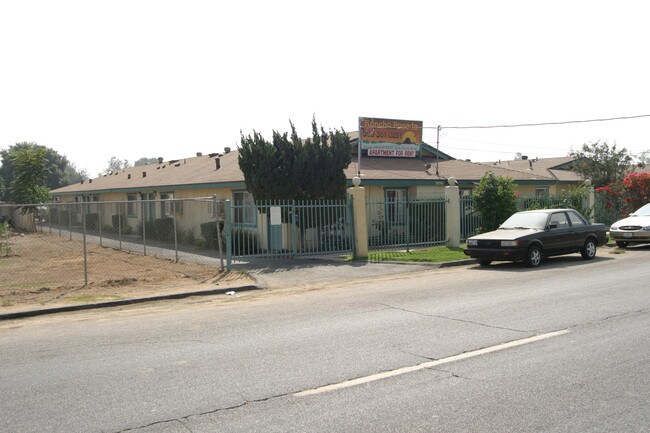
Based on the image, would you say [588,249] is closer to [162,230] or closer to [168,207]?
[162,230]

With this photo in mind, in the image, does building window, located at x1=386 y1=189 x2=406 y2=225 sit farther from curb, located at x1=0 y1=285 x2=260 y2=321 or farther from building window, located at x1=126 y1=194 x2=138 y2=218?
building window, located at x1=126 y1=194 x2=138 y2=218

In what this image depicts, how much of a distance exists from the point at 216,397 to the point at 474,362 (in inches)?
103

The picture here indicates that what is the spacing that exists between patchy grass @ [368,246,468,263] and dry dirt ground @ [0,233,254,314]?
4.84 m

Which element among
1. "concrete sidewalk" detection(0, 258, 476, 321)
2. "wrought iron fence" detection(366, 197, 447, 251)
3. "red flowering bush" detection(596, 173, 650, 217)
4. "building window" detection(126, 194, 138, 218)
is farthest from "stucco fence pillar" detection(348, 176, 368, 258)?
"building window" detection(126, 194, 138, 218)

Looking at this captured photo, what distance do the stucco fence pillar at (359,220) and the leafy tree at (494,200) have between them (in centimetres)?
495

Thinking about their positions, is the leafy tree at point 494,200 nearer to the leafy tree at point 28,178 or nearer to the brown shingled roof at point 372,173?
the brown shingled roof at point 372,173

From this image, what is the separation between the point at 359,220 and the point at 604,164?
21.7 meters

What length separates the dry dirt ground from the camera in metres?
11.2

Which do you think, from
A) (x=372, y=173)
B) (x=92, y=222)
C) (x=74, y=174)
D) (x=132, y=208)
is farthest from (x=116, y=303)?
(x=74, y=174)

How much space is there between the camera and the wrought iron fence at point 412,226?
2005cm

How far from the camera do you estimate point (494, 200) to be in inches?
788

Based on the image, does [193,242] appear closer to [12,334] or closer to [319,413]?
[12,334]

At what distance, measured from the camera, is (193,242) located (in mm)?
22781

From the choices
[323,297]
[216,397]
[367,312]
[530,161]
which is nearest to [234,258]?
[323,297]
